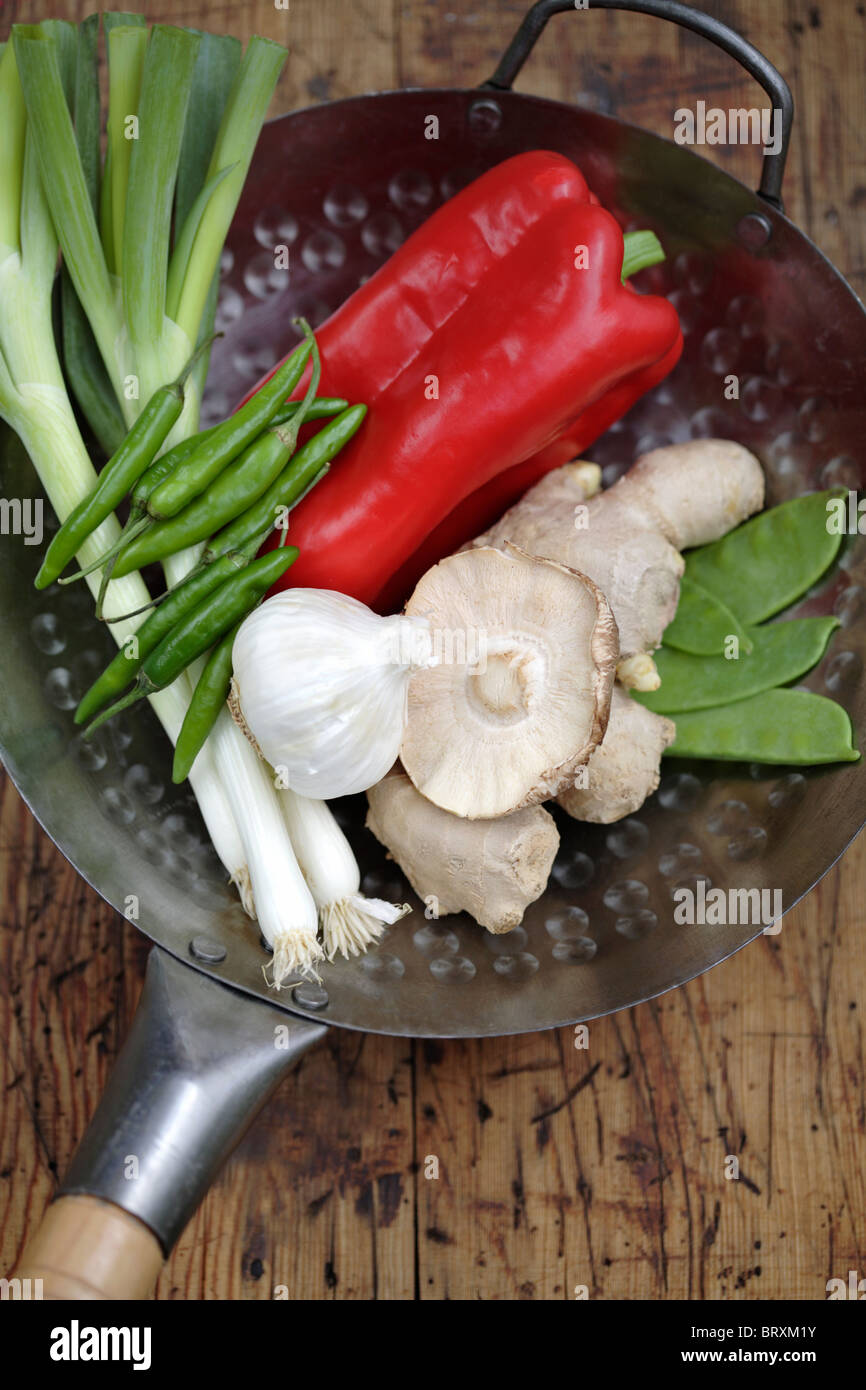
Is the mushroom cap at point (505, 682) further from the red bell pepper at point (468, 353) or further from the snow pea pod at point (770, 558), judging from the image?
the snow pea pod at point (770, 558)

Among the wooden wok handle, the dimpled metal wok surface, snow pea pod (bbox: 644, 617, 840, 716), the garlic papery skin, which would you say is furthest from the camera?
snow pea pod (bbox: 644, 617, 840, 716)

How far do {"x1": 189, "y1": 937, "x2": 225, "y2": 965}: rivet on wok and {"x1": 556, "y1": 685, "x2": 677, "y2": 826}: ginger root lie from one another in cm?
48

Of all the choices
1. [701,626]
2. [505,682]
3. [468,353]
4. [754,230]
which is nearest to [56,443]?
[468,353]

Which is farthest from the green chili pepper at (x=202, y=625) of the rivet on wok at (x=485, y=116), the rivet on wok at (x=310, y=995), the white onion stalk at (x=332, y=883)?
the rivet on wok at (x=485, y=116)

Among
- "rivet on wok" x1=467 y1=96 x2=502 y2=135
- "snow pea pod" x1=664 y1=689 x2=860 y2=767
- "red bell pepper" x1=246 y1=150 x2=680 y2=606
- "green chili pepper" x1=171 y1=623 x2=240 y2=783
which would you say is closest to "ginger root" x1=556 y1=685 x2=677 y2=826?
"snow pea pod" x1=664 y1=689 x2=860 y2=767

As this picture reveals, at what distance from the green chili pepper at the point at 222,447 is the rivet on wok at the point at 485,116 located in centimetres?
47

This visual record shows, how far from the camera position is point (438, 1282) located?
1.51 metres

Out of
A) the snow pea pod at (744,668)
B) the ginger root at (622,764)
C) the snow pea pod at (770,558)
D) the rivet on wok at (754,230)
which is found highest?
the rivet on wok at (754,230)

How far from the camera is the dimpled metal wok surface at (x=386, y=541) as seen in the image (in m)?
1.32

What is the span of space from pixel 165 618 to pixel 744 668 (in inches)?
30.4

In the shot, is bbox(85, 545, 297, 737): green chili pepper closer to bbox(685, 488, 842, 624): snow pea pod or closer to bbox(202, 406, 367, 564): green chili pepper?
bbox(202, 406, 367, 564): green chili pepper

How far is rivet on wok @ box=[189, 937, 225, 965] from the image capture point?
127cm

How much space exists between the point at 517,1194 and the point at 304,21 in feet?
6.14

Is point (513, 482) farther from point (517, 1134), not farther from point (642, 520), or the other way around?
point (517, 1134)
